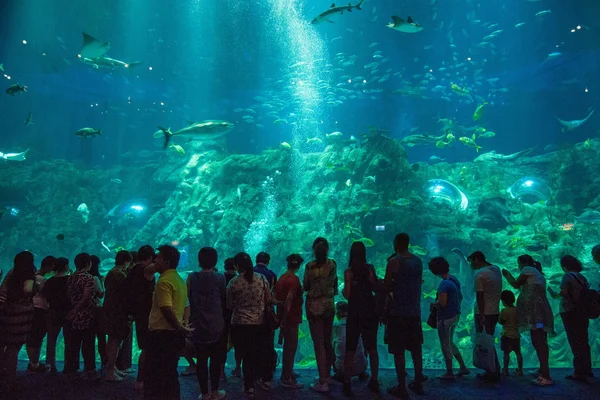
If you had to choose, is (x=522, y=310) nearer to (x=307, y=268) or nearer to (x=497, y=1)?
(x=307, y=268)

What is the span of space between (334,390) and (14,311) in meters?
4.07

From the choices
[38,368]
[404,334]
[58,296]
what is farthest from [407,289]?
[38,368]

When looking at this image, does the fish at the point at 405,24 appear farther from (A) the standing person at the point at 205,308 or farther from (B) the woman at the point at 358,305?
(A) the standing person at the point at 205,308

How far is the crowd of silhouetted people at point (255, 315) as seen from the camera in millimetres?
3896

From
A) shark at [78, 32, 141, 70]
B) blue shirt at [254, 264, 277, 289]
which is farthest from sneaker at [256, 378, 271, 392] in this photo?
shark at [78, 32, 141, 70]

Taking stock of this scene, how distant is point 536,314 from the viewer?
15.5 feet

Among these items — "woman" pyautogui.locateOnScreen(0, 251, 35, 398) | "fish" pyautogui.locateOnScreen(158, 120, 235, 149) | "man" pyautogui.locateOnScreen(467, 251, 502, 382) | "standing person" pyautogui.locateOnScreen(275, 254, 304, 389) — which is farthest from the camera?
"fish" pyautogui.locateOnScreen(158, 120, 235, 149)

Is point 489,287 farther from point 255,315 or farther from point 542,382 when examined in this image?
point 255,315

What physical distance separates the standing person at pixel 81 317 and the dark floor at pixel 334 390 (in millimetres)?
295

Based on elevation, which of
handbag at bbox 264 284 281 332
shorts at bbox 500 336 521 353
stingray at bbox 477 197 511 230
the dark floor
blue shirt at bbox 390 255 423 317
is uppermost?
stingray at bbox 477 197 511 230

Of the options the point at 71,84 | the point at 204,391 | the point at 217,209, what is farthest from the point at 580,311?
the point at 71,84

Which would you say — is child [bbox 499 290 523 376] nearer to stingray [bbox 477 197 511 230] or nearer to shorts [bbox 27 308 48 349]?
shorts [bbox 27 308 48 349]

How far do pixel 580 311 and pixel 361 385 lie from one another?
322 centimetres

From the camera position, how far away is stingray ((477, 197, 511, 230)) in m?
15.8
